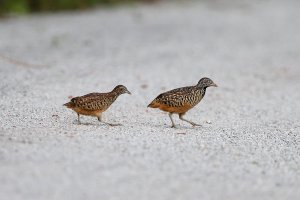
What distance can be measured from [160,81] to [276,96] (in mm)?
2425

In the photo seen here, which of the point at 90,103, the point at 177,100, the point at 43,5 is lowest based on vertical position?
the point at 90,103

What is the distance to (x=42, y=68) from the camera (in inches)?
613

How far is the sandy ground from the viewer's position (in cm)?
739

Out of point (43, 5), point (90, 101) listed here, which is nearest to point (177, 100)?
point (90, 101)

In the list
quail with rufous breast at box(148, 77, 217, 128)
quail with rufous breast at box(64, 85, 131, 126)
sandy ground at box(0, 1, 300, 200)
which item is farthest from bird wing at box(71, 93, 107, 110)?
quail with rufous breast at box(148, 77, 217, 128)

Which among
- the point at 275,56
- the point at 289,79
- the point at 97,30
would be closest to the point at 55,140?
the point at 289,79

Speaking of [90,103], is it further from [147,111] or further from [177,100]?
[147,111]

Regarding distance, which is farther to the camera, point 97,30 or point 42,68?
point 97,30

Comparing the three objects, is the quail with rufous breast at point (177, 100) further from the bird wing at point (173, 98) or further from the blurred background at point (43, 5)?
the blurred background at point (43, 5)

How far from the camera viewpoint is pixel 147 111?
11805 millimetres

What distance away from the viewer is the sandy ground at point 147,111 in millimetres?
7387

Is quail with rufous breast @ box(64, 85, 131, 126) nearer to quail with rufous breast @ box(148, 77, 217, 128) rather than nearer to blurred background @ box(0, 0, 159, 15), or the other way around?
quail with rufous breast @ box(148, 77, 217, 128)

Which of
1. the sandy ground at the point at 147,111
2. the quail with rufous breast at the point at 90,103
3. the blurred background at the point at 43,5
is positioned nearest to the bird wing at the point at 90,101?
the quail with rufous breast at the point at 90,103

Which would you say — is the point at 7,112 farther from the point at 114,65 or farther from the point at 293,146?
the point at 114,65
